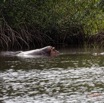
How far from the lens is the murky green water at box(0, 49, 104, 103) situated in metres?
14.5

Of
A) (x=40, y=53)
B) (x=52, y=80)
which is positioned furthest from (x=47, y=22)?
(x=52, y=80)

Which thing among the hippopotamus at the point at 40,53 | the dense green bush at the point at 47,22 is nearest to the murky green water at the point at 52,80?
the hippopotamus at the point at 40,53

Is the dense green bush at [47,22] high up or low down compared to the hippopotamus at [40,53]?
up

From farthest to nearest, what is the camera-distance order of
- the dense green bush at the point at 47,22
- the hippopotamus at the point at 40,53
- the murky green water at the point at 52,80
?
1. the dense green bush at the point at 47,22
2. the hippopotamus at the point at 40,53
3. the murky green water at the point at 52,80

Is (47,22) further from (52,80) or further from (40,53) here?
(52,80)

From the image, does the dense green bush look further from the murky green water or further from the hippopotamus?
the murky green water

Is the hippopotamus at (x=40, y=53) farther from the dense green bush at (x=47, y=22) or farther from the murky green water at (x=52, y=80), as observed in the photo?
the dense green bush at (x=47, y=22)

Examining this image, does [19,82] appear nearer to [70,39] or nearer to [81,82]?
[81,82]

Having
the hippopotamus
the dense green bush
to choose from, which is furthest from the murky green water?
the dense green bush

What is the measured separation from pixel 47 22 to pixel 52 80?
739 inches

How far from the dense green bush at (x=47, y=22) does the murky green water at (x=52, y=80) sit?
28.2ft

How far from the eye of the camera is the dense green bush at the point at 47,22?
33731 millimetres

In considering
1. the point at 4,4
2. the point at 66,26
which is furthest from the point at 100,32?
the point at 4,4

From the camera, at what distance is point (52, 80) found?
58.1 ft
